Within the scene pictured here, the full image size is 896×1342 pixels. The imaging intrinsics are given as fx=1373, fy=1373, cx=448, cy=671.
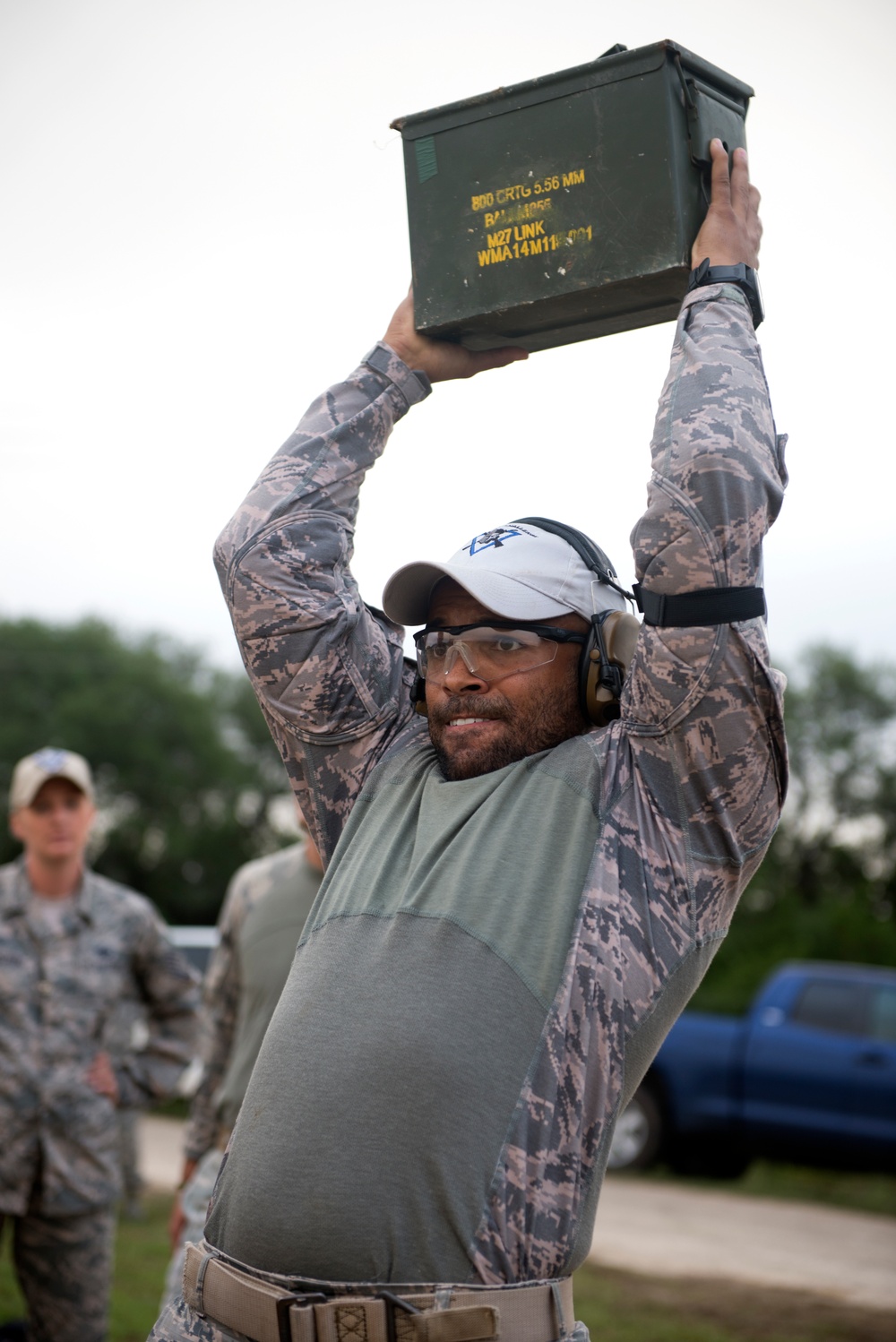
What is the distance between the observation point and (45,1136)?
5422 mm

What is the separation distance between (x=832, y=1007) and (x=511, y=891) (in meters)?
10.3

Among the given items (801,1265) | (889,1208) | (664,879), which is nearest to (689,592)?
(664,879)

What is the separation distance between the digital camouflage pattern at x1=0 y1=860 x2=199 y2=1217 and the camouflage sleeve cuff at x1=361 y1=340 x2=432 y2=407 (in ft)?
11.7

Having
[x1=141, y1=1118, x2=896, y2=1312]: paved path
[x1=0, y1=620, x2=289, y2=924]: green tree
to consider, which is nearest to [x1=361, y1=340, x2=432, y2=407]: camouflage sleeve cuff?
[x1=141, y1=1118, x2=896, y2=1312]: paved path

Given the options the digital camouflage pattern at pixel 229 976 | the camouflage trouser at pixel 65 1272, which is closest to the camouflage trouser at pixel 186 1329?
the digital camouflage pattern at pixel 229 976

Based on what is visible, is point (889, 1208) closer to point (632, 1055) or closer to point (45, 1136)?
point (45, 1136)

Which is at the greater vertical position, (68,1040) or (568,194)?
(568,194)

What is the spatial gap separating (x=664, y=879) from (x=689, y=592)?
1.72ft

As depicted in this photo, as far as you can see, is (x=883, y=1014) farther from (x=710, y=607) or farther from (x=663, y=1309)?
(x=710, y=607)

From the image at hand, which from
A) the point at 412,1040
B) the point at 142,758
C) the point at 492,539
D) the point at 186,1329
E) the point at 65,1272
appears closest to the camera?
the point at 412,1040

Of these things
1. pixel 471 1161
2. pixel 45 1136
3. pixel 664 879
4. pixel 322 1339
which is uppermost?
pixel 664 879

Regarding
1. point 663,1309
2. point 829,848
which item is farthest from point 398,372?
point 829,848

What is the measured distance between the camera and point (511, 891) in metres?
2.47

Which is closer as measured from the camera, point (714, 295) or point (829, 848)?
point (714, 295)
